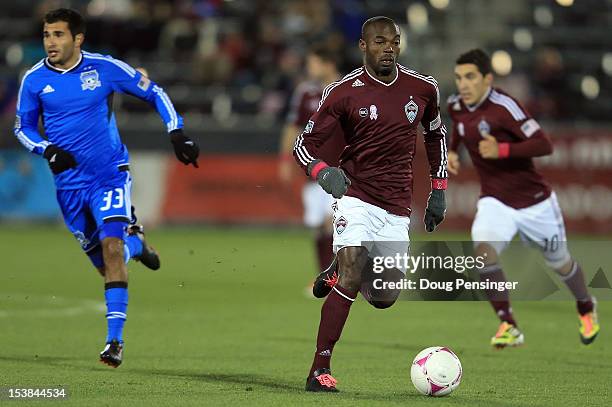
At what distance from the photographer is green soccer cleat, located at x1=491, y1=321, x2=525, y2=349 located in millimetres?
10102

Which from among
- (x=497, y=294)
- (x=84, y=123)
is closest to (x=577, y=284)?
(x=497, y=294)

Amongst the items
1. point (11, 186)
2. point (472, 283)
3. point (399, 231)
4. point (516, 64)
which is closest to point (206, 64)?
point (11, 186)

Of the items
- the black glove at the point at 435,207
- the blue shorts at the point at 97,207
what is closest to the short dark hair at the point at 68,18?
the blue shorts at the point at 97,207

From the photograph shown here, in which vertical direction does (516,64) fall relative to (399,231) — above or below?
above

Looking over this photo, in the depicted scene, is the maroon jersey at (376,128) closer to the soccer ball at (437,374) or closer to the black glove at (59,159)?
the soccer ball at (437,374)

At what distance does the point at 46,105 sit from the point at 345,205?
95.6 inches

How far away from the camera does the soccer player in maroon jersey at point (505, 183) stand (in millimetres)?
10344

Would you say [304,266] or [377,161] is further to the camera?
[304,266]

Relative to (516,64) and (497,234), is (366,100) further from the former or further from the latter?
(516,64)

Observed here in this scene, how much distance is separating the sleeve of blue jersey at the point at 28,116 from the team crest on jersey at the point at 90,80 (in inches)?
13.8

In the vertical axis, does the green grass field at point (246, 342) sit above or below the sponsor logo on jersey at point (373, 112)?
below

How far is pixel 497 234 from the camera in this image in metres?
10.5

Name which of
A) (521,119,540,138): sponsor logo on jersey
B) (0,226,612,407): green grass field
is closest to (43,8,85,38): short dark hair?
(0,226,612,407): green grass field

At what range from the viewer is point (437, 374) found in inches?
292
